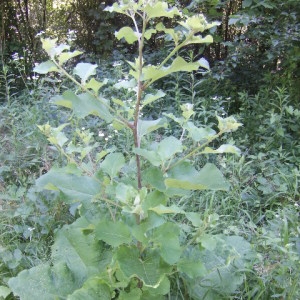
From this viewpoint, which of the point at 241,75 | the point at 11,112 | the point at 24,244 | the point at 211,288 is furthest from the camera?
the point at 241,75

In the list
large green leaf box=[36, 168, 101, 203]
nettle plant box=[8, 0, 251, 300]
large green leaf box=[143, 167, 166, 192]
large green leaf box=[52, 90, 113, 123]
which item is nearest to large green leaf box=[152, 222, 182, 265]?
nettle plant box=[8, 0, 251, 300]

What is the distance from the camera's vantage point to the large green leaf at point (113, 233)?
1394 mm

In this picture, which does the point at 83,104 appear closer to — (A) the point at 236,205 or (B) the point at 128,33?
(B) the point at 128,33

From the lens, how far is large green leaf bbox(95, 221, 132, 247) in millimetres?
1394

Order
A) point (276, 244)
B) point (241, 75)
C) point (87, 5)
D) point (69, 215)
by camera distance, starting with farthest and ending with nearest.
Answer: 1. point (87, 5)
2. point (241, 75)
3. point (69, 215)
4. point (276, 244)

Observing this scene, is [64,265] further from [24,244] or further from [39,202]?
[39,202]

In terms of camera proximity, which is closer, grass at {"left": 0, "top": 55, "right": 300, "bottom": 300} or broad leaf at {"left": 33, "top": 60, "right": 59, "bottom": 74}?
broad leaf at {"left": 33, "top": 60, "right": 59, "bottom": 74}

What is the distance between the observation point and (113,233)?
1411mm

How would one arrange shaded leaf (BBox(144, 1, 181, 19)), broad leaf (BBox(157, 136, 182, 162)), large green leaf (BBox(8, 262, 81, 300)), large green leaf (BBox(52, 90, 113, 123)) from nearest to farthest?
1. shaded leaf (BBox(144, 1, 181, 19))
2. large green leaf (BBox(52, 90, 113, 123))
3. broad leaf (BBox(157, 136, 182, 162))
4. large green leaf (BBox(8, 262, 81, 300))

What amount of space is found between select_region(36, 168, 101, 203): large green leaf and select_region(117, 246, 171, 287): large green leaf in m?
0.23

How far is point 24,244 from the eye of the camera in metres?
2.35

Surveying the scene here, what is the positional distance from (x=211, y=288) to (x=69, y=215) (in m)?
1.09

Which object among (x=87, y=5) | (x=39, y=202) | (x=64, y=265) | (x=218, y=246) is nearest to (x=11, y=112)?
(x=39, y=202)

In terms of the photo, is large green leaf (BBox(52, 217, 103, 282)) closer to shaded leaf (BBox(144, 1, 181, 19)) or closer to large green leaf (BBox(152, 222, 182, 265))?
large green leaf (BBox(152, 222, 182, 265))
